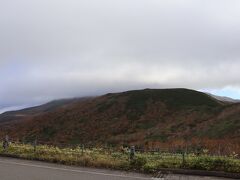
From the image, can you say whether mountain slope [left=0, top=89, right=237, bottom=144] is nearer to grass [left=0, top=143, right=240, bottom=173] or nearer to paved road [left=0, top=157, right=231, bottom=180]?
grass [left=0, top=143, right=240, bottom=173]

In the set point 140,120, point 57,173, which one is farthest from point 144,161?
point 140,120

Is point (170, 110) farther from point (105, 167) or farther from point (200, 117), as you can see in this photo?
point (105, 167)

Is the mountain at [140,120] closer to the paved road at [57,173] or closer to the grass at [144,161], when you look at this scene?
the grass at [144,161]

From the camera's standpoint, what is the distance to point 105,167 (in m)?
13.4

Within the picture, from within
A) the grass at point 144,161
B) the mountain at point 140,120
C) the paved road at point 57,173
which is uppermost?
the mountain at point 140,120

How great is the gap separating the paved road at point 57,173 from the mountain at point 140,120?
37554 mm

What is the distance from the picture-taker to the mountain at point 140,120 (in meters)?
60.7

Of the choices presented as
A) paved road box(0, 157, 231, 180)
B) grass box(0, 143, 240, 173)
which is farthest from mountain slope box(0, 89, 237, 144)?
paved road box(0, 157, 231, 180)

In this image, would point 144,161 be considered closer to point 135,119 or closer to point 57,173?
point 57,173

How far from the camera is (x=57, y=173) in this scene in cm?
1216

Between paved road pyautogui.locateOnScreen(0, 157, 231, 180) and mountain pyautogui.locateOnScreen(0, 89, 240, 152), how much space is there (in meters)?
37.6

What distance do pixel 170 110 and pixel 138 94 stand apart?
54.4 ft

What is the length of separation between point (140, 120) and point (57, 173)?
7010 cm

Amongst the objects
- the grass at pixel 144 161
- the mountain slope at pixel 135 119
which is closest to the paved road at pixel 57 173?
the grass at pixel 144 161
